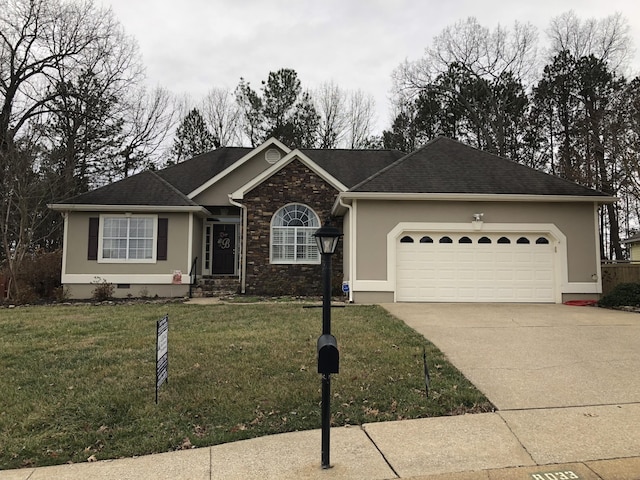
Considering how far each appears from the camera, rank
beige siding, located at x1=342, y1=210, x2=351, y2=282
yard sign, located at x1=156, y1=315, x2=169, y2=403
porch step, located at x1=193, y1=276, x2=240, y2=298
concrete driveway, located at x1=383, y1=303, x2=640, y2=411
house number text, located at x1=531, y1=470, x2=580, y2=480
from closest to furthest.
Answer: house number text, located at x1=531, y1=470, x2=580, y2=480 < yard sign, located at x1=156, y1=315, x2=169, y2=403 < concrete driveway, located at x1=383, y1=303, x2=640, y2=411 < beige siding, located at x1=342, y1=210, x2=351, y2=282 < porch step, located at x1=193, y1=276, x2=240, y2=298

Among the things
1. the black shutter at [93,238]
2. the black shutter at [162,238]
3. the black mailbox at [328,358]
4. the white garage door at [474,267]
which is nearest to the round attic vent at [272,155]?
the black shutter at [162,238]

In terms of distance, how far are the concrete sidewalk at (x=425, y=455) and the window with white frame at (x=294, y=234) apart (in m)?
11.1

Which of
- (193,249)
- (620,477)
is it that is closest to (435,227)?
(193,249)

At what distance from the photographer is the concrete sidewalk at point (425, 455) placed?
3490 millimetres

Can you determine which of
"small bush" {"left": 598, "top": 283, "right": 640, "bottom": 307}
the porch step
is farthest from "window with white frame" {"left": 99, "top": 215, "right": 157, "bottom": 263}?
"small bush" {"left": 598, "top": 283, "right": 640, "bottom": 307}

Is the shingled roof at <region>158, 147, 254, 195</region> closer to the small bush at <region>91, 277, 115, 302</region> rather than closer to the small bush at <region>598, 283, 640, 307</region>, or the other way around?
the small bush at <region>91, 277, 115, 302</region>

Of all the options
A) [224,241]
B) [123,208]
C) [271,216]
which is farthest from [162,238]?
[271,216]

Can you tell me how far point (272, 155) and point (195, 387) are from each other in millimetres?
14034

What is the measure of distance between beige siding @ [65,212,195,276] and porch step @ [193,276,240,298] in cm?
79

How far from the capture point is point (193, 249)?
52.4 feet

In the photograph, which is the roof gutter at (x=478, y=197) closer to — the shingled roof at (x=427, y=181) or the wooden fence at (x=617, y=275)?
the shingled roof at (x=427, y=181)

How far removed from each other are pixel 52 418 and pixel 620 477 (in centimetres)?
507

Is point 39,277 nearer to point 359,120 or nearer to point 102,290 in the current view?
point 102,290

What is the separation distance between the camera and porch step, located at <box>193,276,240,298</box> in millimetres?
15539
